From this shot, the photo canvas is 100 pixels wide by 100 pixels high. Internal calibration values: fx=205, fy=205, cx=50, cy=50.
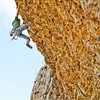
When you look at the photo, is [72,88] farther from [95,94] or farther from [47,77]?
[47,77]

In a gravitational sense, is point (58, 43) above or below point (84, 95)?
above

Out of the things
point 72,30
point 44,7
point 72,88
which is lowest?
point 72,88

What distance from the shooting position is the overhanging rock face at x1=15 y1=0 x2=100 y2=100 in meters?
9.24

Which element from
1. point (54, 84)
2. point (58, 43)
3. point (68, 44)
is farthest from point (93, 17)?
point (54, 84)

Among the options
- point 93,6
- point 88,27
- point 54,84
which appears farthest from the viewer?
point 54,84

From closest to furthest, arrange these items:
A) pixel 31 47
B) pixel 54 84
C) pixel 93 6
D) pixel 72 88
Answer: pixel 93 6
pixel 31 47
pixel 72 88
pixel 54 84

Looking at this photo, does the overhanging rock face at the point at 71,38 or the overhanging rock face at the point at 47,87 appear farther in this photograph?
the overhanging rock face at the point at 47,87

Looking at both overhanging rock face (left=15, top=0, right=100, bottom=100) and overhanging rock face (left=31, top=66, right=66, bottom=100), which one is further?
overhanging rock face (left=31, top=66, right=66, bottom=100)

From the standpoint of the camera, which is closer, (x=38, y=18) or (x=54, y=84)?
(x=38, y=18)

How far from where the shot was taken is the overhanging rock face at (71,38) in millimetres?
9242

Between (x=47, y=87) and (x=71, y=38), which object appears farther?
(x=47, y=87)

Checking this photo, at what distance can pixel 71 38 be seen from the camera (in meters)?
11.0

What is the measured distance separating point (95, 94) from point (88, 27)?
415 cm

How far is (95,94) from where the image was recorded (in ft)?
37.6
